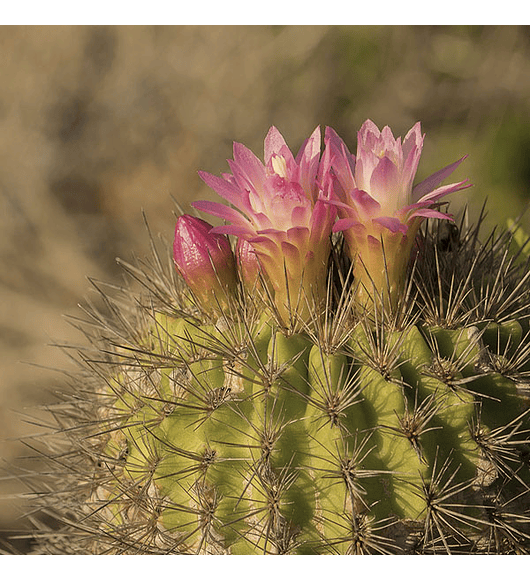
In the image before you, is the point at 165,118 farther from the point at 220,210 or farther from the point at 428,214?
the point at 428,214

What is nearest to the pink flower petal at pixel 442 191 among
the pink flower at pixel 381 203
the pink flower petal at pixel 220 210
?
the pink flower at pixel 381 203

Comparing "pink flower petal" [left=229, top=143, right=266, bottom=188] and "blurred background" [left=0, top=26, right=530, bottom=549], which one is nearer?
"pink flower petal" [left=229, top=143, right=266, bottom=188]

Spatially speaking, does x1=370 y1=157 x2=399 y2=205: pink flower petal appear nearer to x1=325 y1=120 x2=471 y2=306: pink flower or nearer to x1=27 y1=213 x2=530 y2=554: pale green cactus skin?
x1=325 y1=120 x2=471 y2=306: pink flower

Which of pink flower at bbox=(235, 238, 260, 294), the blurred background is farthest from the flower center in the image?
the blurred background

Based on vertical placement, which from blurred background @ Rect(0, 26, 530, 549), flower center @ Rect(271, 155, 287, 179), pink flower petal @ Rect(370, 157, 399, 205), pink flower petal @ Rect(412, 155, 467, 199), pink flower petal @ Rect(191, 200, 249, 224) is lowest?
pink flower petal @ Rect(191, 200, 249, 224)

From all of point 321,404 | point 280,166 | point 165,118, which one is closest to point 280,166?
point 280,166

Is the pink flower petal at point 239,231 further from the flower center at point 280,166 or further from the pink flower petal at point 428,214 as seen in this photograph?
the pink flower petal at point 428,214

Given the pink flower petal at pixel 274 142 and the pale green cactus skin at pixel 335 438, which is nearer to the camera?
the pale green cactus skin at pixel 335 438
